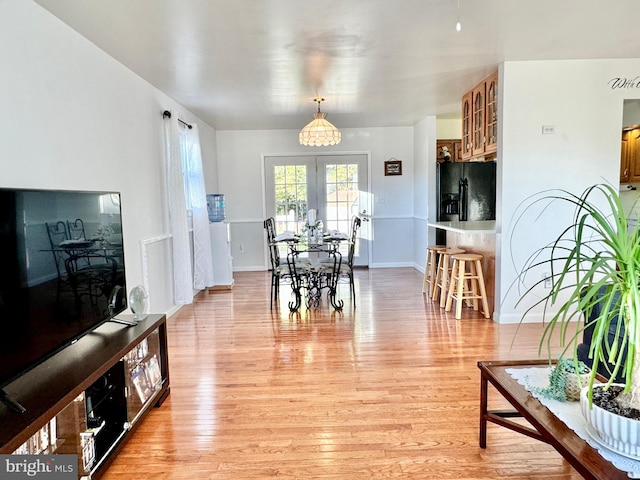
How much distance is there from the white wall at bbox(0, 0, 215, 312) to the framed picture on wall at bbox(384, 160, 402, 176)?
3952mm

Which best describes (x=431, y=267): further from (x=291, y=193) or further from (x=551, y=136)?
(x=291, y=193)

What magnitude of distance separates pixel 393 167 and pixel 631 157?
3.32 m

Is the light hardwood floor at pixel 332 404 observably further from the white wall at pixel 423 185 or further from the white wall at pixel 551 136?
the white wall at pixel 423 185

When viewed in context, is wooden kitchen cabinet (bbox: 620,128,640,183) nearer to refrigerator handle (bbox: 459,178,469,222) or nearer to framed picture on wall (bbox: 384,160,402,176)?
refrigerator handle (bbox: 459,178,469,222)

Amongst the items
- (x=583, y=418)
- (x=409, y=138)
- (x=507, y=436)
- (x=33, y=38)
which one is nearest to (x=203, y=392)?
(x=507, y=436)

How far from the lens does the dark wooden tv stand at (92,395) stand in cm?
143

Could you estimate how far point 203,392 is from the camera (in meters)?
2.62

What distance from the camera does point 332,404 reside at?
2.43 meters

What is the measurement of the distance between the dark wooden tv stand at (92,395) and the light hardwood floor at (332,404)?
158 millimetres

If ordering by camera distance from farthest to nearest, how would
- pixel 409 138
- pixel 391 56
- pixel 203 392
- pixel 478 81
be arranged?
pixel 409 138 → pixel 478 81 → pixel 391 56 → pixel 203 392

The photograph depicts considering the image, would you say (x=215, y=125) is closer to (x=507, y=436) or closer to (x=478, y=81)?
(x=478, y=81)

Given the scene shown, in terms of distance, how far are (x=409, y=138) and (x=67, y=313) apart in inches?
244

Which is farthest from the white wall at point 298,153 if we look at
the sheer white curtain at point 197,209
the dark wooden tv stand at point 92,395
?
the dark wooden tv stand at point 92,395

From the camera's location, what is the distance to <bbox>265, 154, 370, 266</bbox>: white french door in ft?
23.1
